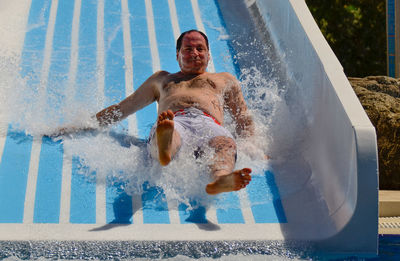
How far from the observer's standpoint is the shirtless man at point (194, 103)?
288 centimetres

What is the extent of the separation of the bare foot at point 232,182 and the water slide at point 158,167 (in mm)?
210

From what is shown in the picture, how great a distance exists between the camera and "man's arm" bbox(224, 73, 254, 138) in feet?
10.9

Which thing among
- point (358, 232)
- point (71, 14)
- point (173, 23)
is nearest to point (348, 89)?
point (358, 232)

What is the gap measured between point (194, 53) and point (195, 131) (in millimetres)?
667

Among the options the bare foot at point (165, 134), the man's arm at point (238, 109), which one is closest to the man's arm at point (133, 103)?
the man's arm at point (238, 109)

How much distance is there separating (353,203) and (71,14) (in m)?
3.19

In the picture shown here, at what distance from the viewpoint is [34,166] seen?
3.03m

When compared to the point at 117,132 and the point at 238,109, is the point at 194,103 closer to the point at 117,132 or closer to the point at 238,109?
the point at 238,109

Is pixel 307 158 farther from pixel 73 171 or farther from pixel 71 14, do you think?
pixel 71 14

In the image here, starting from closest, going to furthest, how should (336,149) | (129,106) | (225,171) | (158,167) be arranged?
1. (225,171)
2. (336,149)
3. (158,167)
4. (129,106)

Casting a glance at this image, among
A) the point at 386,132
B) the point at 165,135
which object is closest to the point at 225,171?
the point at 165,135

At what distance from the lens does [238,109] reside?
3402 mm

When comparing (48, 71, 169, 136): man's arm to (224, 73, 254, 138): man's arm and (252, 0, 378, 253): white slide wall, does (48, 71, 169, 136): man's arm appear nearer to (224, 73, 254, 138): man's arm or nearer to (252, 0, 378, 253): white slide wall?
(224, 73, 254, 138): man's arm

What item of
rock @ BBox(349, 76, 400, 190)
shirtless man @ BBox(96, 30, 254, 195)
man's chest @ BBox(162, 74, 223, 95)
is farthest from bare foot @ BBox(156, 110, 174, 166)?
rock @ BBox(349, 76, 400, 190)
